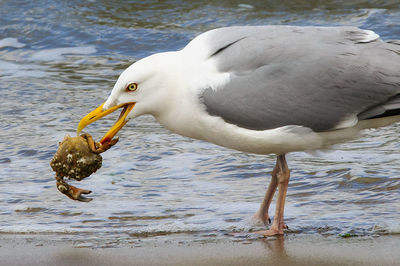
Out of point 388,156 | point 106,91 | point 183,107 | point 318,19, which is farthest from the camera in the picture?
point 318,19

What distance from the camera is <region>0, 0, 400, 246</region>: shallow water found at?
16.6ft

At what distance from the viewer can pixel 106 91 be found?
8.93m

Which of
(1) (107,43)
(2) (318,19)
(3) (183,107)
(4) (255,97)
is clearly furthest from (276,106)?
(2) (318,19)

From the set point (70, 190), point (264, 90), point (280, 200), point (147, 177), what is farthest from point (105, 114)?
point (147, 177)

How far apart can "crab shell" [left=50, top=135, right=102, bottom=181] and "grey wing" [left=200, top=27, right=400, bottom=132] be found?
0.86m

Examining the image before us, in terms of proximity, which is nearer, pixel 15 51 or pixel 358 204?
pixel 358 204

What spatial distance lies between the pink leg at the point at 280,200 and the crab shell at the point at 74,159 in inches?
45.8

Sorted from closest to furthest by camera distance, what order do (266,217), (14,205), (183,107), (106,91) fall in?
(183,107), (266,217), (14,205), (106,91)

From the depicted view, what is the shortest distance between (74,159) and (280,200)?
135 cm

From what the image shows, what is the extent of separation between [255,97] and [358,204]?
46.6 inches

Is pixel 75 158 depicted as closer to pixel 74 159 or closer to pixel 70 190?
pixel 74 159

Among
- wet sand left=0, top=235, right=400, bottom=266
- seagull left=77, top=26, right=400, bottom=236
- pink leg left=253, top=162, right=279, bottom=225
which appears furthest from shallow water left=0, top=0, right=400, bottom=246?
seagull left=77, top=26, right=400, bottom=236

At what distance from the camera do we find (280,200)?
16.6 ft

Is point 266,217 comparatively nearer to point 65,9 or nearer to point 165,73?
point 165,73
